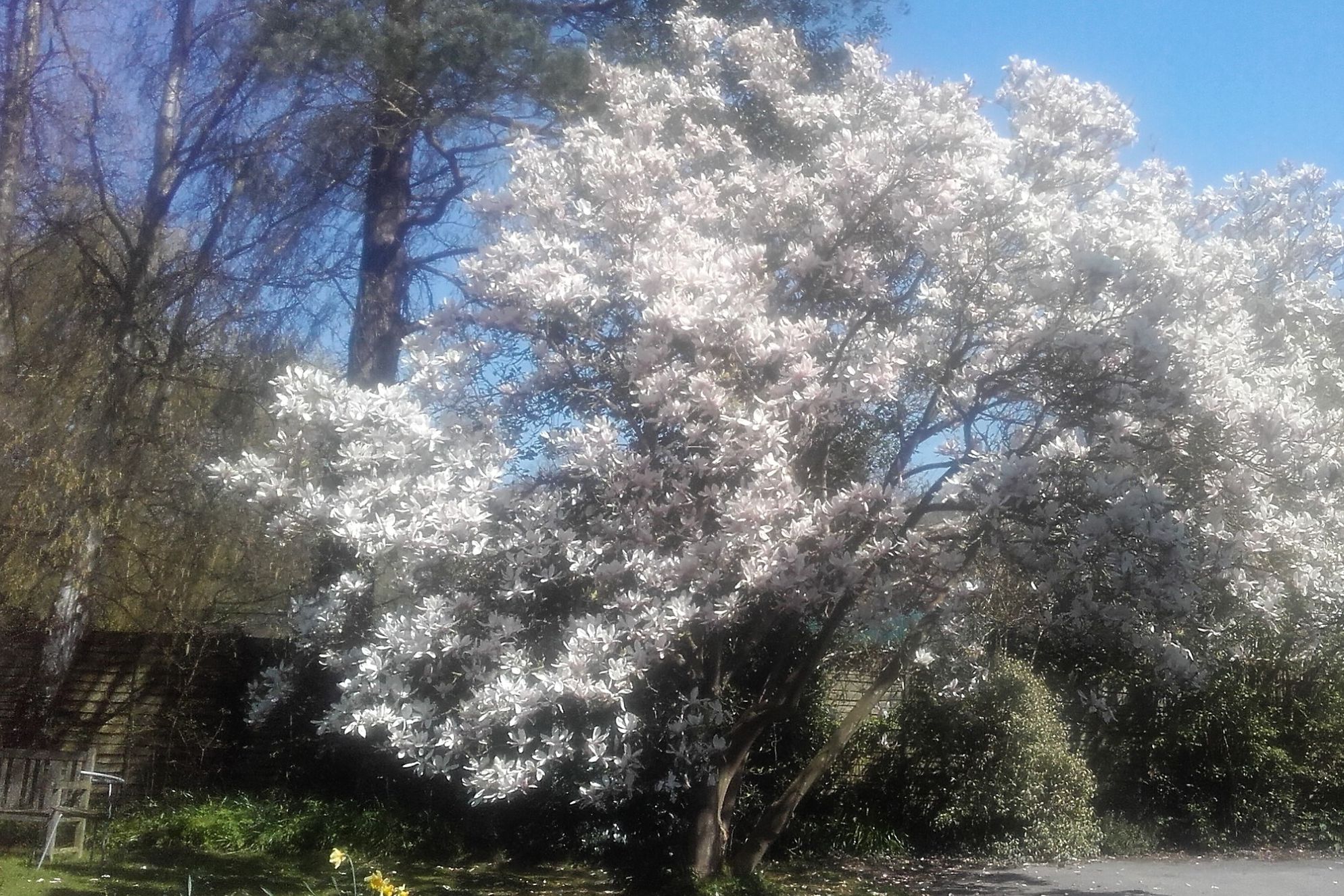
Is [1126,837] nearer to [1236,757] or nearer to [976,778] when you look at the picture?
[1236,757]

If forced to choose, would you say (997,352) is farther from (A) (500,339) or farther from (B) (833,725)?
(B) (833,725)

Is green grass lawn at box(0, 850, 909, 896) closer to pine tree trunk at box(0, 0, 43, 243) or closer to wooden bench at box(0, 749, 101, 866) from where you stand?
wooden bench at box(0, 749, 101, 866)

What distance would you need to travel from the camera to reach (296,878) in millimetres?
7535

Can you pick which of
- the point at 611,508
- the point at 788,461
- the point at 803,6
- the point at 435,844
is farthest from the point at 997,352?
the point at 435,844

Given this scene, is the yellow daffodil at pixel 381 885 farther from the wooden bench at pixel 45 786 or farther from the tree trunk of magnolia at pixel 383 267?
the tree trunk of magnolia at pixel 383 267

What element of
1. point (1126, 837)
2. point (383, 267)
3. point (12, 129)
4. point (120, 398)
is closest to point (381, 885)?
point (383, 267)

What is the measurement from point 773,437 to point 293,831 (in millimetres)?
5780

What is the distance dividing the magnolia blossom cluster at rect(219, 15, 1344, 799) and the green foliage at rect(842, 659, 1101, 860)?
7.37ft

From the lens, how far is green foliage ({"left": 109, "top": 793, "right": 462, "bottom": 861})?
859 centimetres

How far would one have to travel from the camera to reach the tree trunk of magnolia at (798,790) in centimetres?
722

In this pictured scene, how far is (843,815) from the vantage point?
970 centimetres

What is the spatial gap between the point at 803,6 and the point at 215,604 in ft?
25.5

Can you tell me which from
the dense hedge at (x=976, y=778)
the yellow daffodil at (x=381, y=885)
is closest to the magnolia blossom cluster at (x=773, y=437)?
the yellow daffodil at (x=381, y=885)

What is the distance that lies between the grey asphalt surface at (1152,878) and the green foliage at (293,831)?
12.9ft
